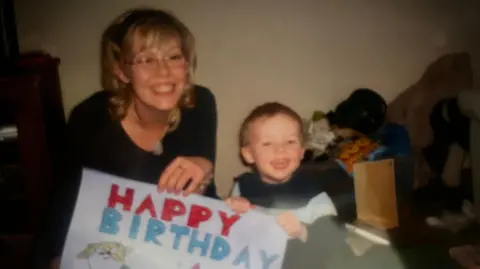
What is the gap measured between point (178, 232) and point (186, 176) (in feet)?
0.46

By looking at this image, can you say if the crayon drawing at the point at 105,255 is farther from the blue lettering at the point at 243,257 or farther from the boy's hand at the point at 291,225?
the boy's hand at the point at 291,225

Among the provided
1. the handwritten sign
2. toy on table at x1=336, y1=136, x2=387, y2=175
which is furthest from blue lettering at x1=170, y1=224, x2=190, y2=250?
toy on table at x1=336, y1=136, x2=387, y2=175

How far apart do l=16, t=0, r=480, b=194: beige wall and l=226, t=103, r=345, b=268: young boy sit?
176 mm

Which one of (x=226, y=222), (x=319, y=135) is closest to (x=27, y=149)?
(x=226, y=222)

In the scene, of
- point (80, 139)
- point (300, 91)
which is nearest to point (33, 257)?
point (80, 139)

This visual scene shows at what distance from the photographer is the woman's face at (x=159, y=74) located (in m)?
1.40

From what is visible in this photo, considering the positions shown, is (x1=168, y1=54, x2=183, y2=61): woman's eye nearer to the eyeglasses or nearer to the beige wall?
the eyeglasses

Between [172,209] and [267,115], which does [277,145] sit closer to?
[267,115]

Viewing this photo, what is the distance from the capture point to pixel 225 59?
158 cm

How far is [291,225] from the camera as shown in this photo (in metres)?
1.33

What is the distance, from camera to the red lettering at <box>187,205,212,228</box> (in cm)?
135

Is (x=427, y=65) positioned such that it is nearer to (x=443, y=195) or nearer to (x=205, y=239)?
(x=443, y=195)

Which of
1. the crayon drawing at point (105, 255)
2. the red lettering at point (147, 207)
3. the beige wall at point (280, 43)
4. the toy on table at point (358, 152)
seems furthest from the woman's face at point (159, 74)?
the toy on table at point (358, 152)

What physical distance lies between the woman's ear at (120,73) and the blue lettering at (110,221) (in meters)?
0.32
